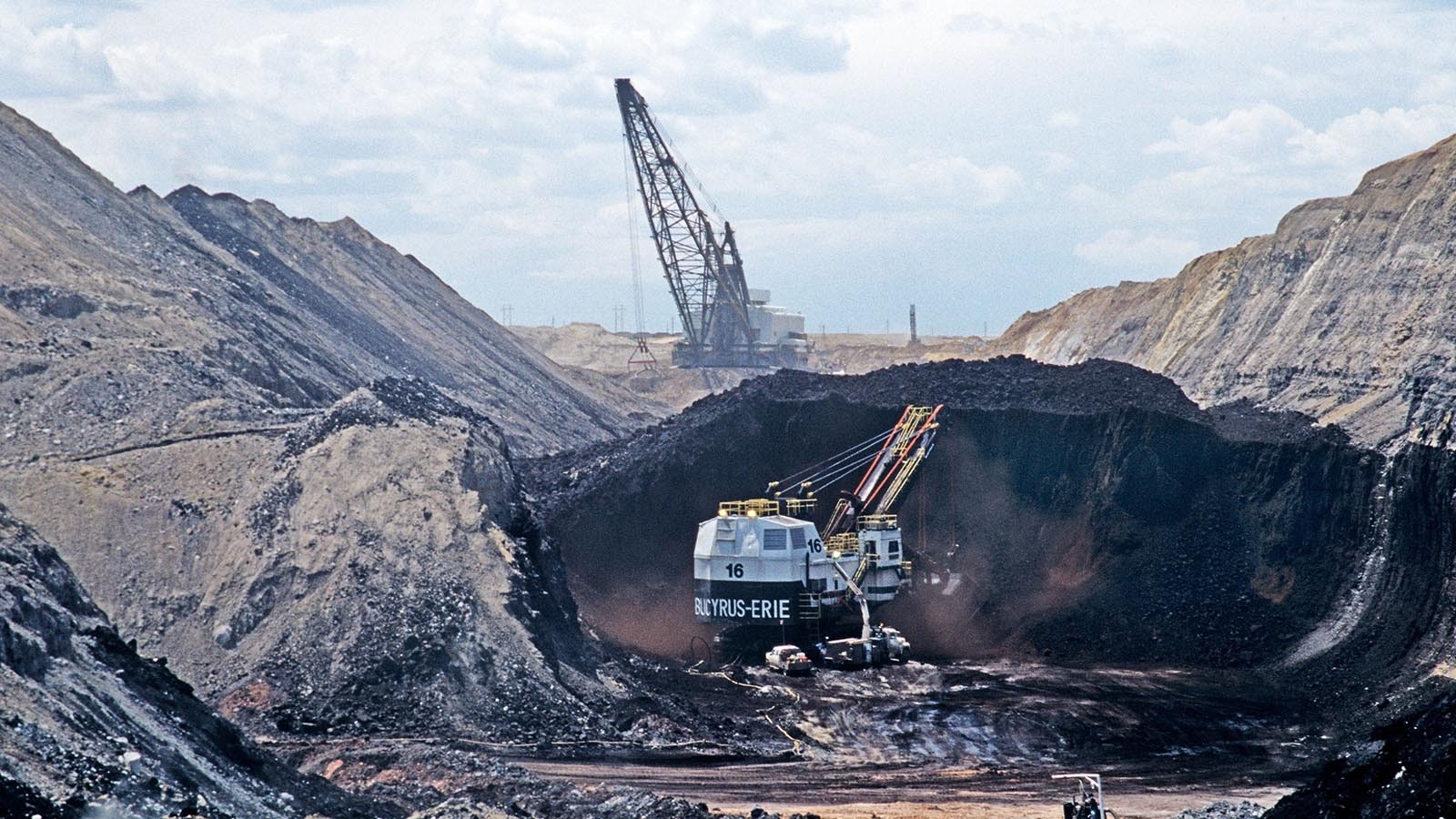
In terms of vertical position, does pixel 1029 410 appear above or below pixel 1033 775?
above

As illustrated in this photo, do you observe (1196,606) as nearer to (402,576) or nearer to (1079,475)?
(1079,475)

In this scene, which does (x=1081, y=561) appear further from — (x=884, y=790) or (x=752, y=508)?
(x=884, y=790)

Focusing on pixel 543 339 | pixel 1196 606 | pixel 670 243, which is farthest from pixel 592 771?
pixel 543 339

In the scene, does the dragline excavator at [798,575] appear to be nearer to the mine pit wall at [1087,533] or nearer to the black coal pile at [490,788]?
the mine pit wall at [1087,533]

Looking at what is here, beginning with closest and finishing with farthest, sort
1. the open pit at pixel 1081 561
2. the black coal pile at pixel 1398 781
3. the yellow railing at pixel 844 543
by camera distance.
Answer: the black coal pile at pixel 1398 781 < the open pit at pixel 1081 561 < the yellow railing at pixel 844 543

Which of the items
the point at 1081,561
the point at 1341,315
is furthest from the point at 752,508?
the point at 1341,315

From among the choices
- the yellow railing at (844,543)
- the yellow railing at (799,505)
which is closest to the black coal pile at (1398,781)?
the yellow railing at (844,543)
